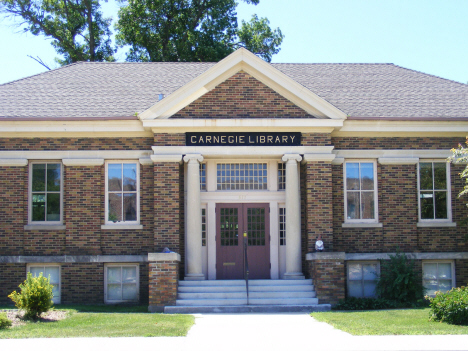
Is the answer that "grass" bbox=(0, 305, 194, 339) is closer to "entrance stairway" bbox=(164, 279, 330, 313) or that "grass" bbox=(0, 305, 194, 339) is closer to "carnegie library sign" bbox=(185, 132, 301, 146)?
"entrance stairway" bbox=(164, 279, 330, 313)

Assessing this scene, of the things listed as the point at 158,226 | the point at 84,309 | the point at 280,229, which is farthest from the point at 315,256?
the point at 84,309

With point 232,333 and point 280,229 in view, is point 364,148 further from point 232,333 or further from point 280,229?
point 232,333

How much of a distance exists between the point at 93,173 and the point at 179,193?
8.59 ft

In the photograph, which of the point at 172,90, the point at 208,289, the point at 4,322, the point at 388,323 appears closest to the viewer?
the point at 4,322

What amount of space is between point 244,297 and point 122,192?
15.7 ft

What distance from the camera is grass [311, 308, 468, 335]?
→ 11109 millimetres

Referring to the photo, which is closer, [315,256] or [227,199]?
[315,256]

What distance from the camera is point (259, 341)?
34.8ft

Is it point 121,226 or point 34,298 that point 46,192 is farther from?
point 34,298

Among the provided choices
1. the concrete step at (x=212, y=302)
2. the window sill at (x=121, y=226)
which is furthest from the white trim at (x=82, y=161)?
the concrete step at (x=212, y=302)

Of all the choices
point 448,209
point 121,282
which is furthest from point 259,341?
point 448,209

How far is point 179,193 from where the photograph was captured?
1694cm

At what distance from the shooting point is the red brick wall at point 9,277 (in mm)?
16906

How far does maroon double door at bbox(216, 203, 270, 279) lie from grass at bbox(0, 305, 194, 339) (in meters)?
3.81
